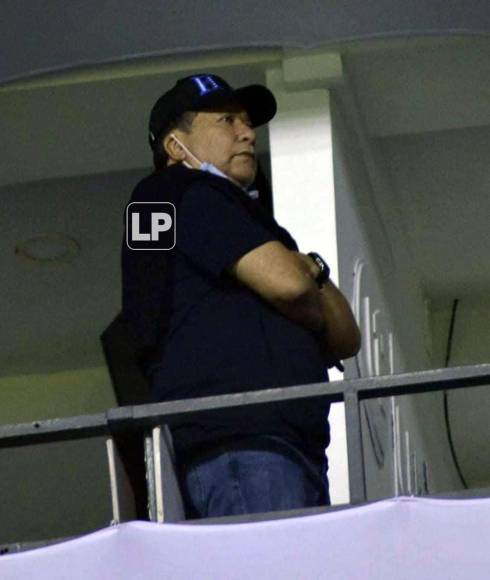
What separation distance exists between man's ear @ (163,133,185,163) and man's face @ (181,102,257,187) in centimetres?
2

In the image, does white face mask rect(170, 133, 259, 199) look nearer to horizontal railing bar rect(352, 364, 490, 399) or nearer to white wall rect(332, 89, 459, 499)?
horizontal railing bar rect(352, 364, 490, 399)

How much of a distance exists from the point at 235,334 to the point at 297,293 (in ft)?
0.51

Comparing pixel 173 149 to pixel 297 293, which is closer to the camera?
pixel 297 293

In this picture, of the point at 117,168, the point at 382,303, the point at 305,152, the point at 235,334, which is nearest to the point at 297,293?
the point at 235,334

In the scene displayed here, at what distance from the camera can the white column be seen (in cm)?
706

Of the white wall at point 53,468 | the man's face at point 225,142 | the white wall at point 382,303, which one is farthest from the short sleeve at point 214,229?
the white wall at point 53,468

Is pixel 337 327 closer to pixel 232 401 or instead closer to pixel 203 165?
pixel 232 401

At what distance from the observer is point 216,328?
18.5ft

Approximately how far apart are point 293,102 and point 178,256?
63.2 inches

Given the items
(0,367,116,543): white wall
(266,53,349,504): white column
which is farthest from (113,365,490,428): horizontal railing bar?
(0,367,116,543): white wall

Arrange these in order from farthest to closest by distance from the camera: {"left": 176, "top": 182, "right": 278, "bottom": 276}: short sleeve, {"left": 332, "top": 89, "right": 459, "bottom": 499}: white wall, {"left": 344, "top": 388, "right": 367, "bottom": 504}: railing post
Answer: {"left": 332, "top": 89, "right": 459, "bottom": 499}: white wall < {"left": 176, "top": 182, "right": 278, "bottom": 276}: short sleeve < {"left": 344, "top": 388, "right": 367, "bottom": 504}: railing post

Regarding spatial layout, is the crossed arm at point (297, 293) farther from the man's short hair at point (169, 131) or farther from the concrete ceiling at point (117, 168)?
the concrete ceiling at point (117, 168)

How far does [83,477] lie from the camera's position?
9977 millimetres

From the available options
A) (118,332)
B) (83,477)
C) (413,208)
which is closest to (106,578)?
(118,332)
